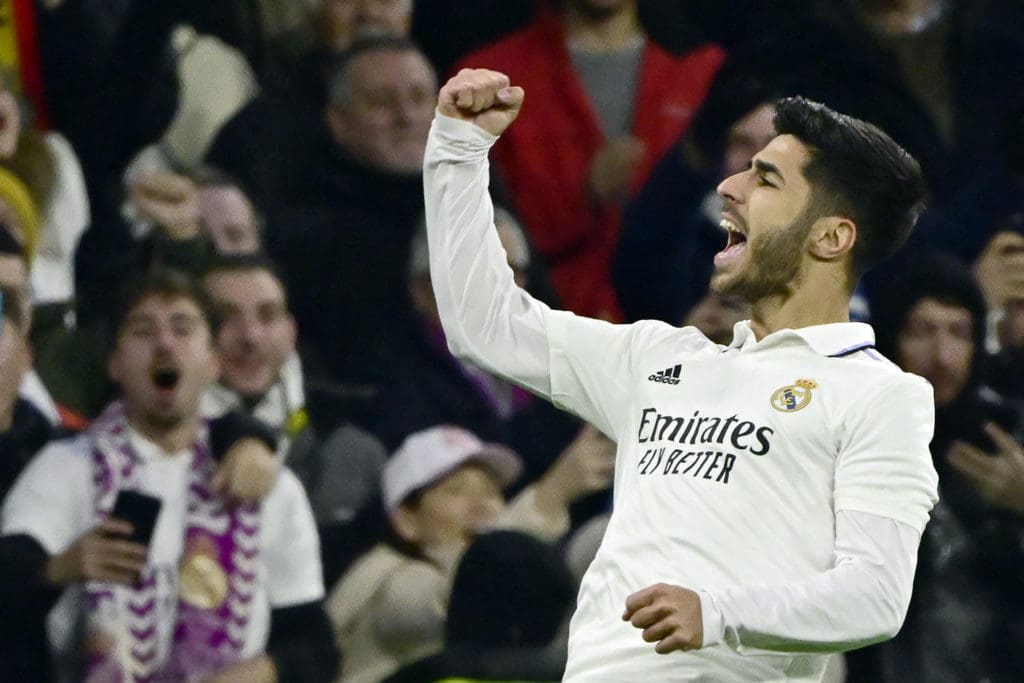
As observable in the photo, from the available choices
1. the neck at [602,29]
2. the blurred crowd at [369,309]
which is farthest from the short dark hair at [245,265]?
the neck at [602,29]

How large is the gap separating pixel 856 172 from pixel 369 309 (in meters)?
1.97

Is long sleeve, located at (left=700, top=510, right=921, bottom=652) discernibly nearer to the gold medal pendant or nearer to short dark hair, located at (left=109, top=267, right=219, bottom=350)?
the gold medal pendant

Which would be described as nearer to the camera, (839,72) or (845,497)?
(845,497)

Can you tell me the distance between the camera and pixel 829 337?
200cm

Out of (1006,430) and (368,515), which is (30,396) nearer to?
(368,515)

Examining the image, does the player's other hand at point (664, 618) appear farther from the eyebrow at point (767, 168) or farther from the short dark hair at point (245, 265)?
the short dark hair at point (245, 265)

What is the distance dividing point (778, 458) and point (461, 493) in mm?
1969

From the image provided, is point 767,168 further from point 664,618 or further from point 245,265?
point 245,265

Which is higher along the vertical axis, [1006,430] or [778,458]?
[778,458]

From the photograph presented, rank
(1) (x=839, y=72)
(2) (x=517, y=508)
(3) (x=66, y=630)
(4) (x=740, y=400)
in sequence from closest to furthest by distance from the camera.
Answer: (4) (x=740, y=400) → (3) (x=66, y=630) → (2) (x=517, y=508) → (1) (x=839, y=72)

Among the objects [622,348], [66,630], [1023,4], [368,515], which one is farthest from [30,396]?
[1023,4]

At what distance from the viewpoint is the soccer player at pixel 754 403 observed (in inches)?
71.3

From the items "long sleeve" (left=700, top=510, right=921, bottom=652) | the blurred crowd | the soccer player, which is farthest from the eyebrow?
the blurred crowd

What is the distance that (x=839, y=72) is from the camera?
4.11 meters
